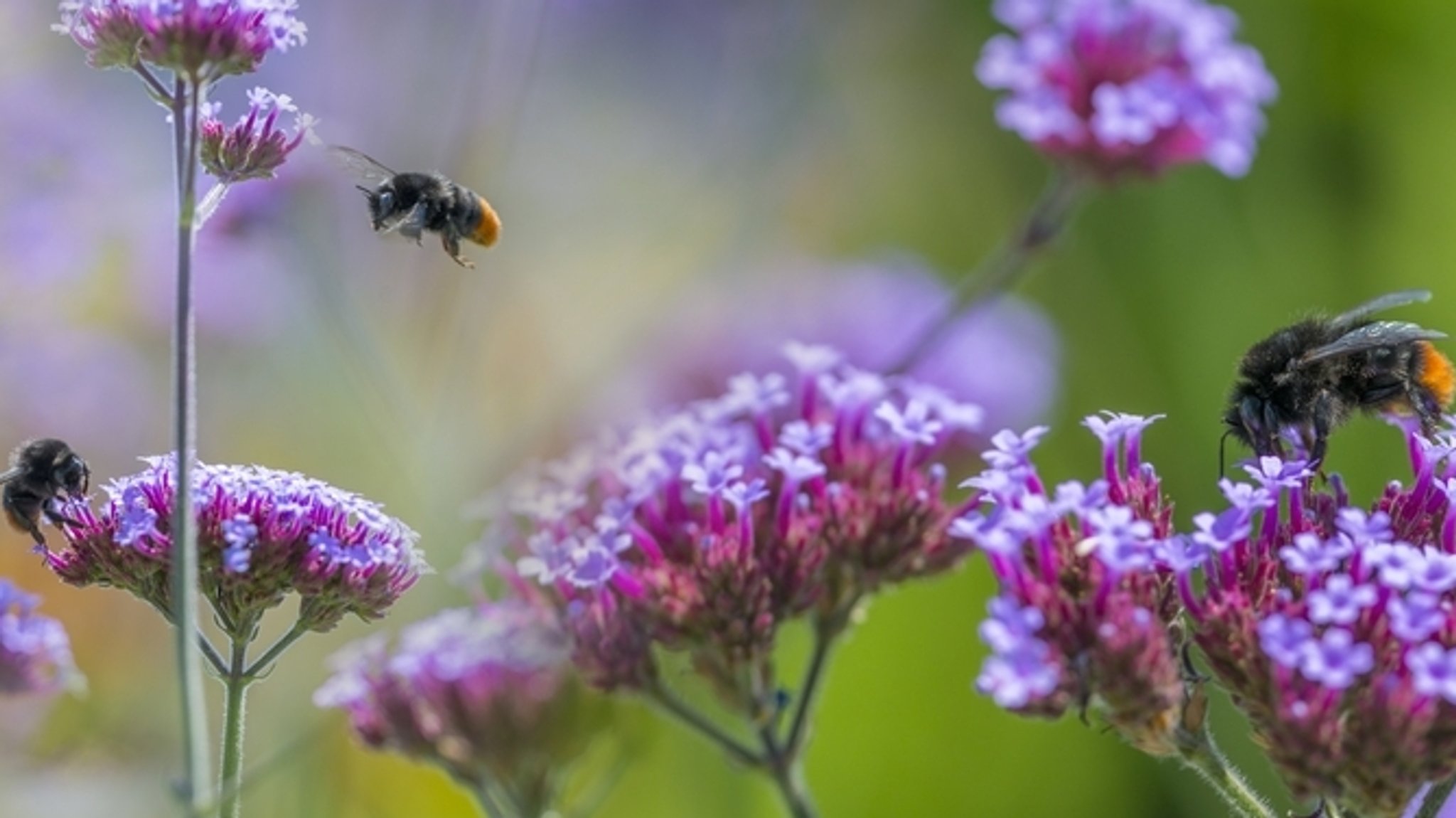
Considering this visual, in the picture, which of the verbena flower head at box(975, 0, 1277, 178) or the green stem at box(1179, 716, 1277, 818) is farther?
the verbena flower head at box(975, 0, 1277, 178)

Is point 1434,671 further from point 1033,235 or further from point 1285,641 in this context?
point 1033,235

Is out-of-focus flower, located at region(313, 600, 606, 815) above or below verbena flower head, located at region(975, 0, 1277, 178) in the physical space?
below

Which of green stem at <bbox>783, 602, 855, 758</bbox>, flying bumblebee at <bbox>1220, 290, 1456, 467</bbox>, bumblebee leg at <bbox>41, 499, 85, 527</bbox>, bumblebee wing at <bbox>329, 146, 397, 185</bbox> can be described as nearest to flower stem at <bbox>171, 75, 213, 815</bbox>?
bumblebee leg at <bbox>41, 499, 85, 527</bbox>

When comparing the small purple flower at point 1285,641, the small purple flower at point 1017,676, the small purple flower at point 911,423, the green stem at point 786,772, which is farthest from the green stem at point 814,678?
the small purple flower at point 1285,641

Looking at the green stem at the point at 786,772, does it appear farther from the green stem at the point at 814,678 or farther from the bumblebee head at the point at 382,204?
the bumblebee head at the point at 382,204

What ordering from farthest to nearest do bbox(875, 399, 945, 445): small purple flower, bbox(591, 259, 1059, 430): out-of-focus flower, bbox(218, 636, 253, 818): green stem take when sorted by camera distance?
1. bbox(591, 259, 1059, 430): out-of-focus flower
2. bbox(875, 399, 945, 445): small purple flower
3. bbox(218, 636, 253, 818): green stem

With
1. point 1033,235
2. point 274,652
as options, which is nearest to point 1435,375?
point 1033,235

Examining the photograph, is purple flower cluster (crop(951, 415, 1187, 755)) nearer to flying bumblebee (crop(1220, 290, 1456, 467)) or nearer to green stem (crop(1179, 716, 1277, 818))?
green stem (crop(1179, 716, 1277, 818))
